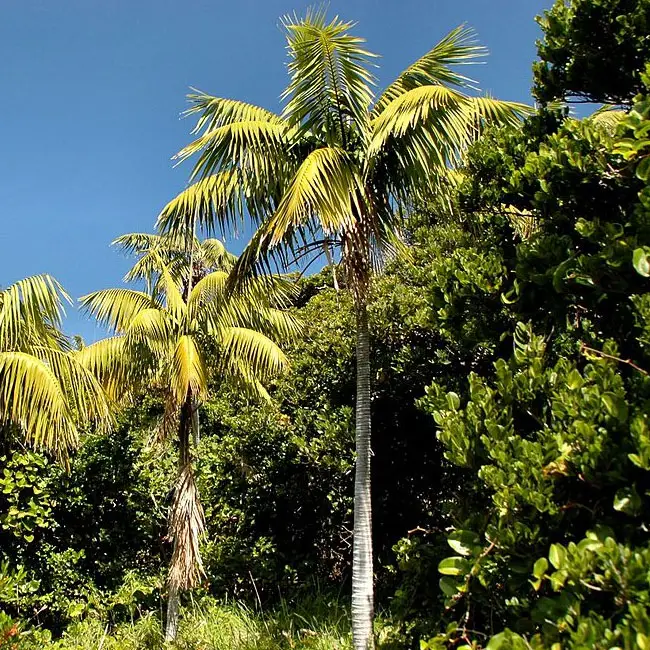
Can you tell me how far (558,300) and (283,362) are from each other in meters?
5.03

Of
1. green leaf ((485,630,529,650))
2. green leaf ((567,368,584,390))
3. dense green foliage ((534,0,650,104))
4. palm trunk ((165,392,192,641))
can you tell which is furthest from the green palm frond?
green leaf ((485,630,529,650))

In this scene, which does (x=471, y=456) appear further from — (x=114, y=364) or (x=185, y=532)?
(x=114, y=364)

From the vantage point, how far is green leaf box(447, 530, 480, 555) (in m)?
2.21

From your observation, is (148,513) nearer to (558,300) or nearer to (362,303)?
(362,303)

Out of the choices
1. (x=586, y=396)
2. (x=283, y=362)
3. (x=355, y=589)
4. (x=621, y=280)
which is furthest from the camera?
(x=283, y=362)

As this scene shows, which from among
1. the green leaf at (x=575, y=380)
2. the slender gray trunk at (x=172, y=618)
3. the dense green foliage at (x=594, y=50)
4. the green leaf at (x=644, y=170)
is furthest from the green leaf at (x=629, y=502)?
the slender gray trunk at (x=172, y=618)

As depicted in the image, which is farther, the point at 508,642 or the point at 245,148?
the point at 245,148

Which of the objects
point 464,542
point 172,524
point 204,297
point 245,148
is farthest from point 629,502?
point 172,524

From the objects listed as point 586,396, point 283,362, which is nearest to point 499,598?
point 586,396

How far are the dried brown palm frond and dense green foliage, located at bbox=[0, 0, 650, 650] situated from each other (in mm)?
863

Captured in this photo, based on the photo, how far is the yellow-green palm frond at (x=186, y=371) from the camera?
685 centimetres

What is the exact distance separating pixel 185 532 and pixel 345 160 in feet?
16.7

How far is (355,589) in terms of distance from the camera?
5250mm

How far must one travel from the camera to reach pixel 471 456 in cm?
248
